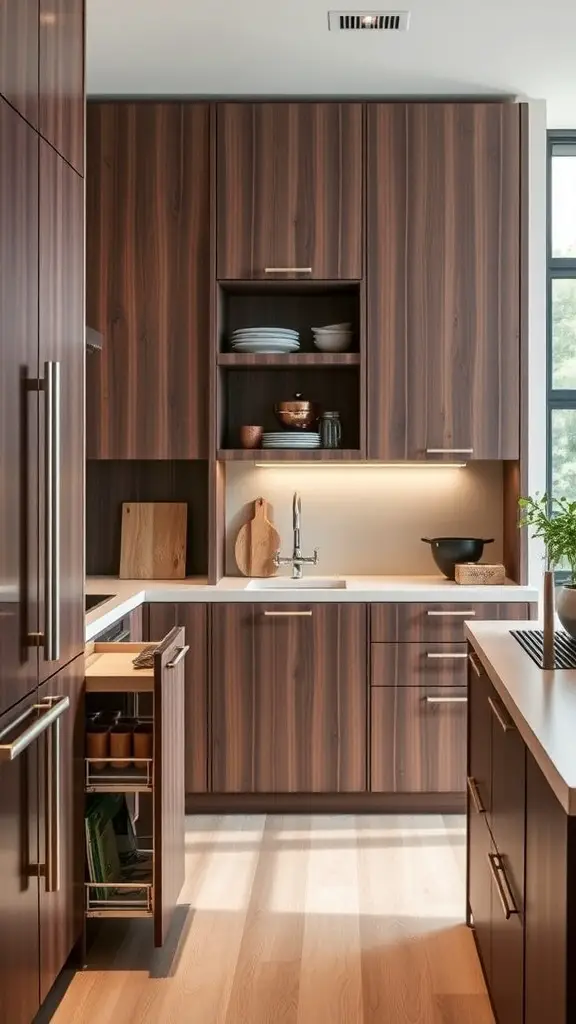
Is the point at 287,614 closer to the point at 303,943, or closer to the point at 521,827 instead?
the point at 303,943

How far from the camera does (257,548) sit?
4305 mm

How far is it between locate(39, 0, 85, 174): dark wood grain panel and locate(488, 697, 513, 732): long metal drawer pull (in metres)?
1.57

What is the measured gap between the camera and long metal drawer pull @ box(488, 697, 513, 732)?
6.59ft

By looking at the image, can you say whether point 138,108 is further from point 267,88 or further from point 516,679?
point 516,679

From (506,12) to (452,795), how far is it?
2740mm

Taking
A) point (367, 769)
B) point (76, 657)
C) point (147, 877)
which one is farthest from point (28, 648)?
point (367, 769)

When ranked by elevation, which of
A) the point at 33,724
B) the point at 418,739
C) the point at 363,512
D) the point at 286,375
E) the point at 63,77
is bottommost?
the point at 418,739

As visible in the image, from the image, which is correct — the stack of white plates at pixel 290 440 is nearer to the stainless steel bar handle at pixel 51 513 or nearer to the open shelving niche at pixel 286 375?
the open shelving niche at pixel 286 375

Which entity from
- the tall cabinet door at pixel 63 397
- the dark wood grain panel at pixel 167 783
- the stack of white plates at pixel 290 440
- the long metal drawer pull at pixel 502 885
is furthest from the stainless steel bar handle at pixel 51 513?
the stack of white plates at pixel 290 440

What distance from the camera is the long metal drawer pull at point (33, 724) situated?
6.16 feet

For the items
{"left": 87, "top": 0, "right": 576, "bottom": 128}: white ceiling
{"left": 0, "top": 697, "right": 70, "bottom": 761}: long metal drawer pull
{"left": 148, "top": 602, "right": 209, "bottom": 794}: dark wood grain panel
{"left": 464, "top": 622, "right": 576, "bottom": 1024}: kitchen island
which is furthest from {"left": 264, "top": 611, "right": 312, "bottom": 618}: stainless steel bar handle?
{"left": 87, "top": 0, "right": 576, "bottom": 128}: white ceiling

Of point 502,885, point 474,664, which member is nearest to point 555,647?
point 474,664

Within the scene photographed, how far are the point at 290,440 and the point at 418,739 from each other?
124cm

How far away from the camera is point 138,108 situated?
396cm
